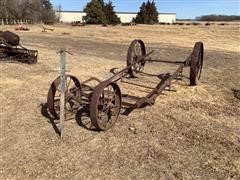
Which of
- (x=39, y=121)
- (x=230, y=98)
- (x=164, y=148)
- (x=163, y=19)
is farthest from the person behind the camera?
(x=163, y=19)

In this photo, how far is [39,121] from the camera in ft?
23.3

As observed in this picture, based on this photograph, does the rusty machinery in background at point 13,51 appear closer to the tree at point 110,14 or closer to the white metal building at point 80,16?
the tree at point 110,14

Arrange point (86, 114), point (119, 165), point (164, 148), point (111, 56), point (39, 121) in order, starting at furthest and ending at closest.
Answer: point (111, 56) < point (86, 114) < point (39, 121) < point (164, 148) < point (119, 165)

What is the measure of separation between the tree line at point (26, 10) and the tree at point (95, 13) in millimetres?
14296

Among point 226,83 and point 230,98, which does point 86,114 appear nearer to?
point 230,98

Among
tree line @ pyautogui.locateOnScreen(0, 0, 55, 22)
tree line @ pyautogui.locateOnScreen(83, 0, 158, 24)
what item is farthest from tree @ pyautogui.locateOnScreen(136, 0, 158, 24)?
tree line @ pyautogui.locateOnScreen(0, 0, 55, 22)

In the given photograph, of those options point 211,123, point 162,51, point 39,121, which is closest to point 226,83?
point 211,123

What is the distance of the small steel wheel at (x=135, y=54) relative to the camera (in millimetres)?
11258

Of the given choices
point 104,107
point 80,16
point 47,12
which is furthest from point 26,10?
point 104,107

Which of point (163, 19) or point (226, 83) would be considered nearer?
point (226, 83)

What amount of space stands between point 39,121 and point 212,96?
4613 millimetres

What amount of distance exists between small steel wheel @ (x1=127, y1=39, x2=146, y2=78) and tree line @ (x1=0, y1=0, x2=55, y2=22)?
5634cm

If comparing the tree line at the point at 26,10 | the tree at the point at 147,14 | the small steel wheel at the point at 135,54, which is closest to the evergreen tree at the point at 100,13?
the tree at the point at 147,14

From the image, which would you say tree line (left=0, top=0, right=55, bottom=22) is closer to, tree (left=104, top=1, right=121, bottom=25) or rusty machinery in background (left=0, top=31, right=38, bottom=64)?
tree (left=104, top=1, right=121, bottom=25)
